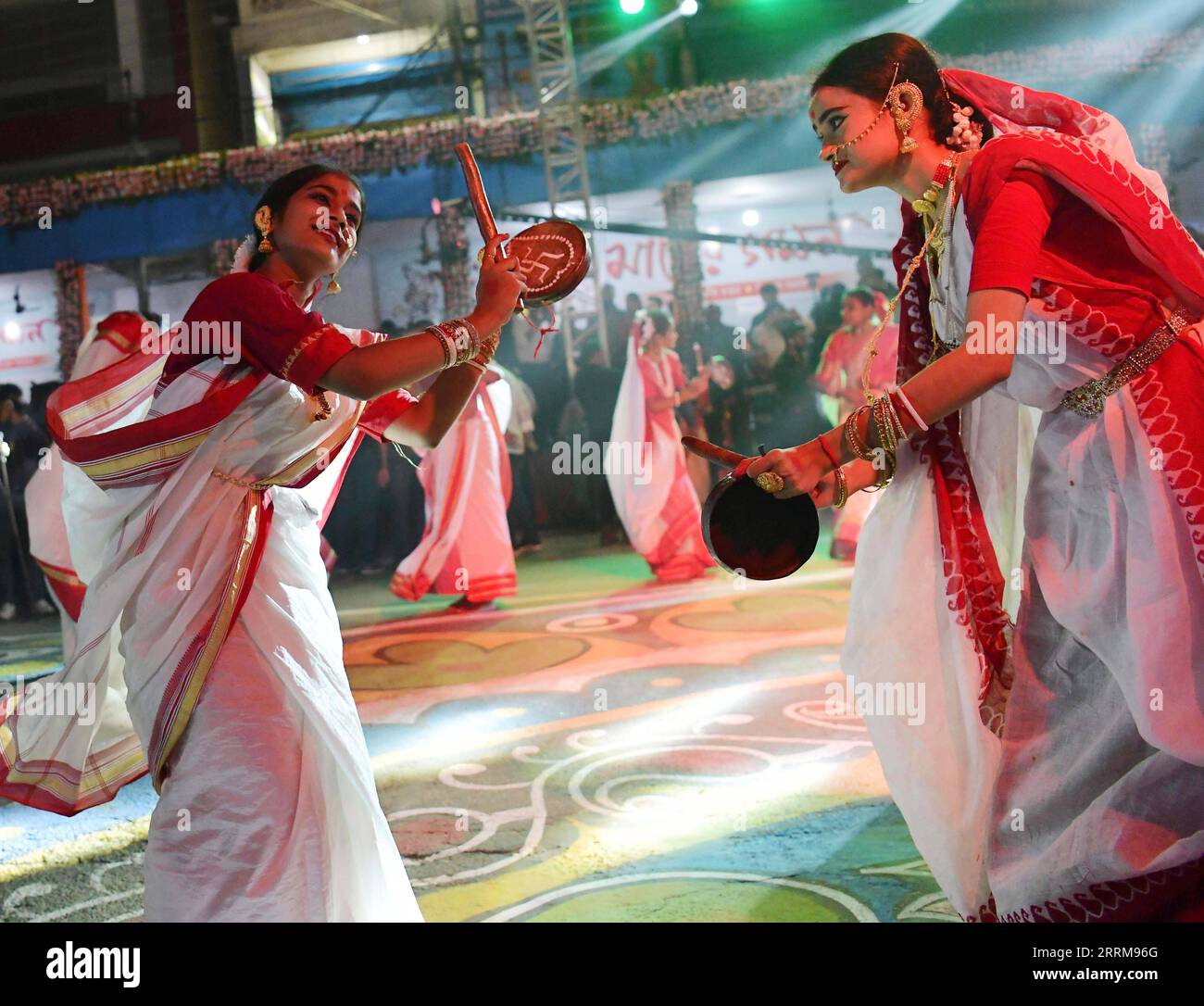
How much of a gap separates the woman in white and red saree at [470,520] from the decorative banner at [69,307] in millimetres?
5364

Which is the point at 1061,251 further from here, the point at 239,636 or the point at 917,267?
the point at 239,636

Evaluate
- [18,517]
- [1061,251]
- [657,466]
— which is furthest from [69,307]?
[1061,251]

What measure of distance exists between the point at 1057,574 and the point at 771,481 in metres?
0.51

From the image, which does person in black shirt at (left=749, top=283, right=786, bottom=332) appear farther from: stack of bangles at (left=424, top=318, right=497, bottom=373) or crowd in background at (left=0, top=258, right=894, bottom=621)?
stack of bangles at (left=424, top=318, right=497, bottom=373)

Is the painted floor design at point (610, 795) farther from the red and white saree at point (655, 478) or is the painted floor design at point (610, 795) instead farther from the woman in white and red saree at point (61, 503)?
the red and white saree at point (655, 478)

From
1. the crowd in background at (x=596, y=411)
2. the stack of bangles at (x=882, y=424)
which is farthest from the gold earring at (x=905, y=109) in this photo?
the crowd in background at (x=596, y=411)

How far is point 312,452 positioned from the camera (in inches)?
77.4

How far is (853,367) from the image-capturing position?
726cm

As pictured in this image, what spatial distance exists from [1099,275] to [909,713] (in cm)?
80

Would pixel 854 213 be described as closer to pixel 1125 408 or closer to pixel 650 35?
pixel 650 35

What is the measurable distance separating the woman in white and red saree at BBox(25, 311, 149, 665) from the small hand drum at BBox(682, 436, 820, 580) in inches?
91.2

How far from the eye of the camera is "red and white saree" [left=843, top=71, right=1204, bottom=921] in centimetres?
167

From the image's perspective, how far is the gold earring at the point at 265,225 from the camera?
6.52ft
